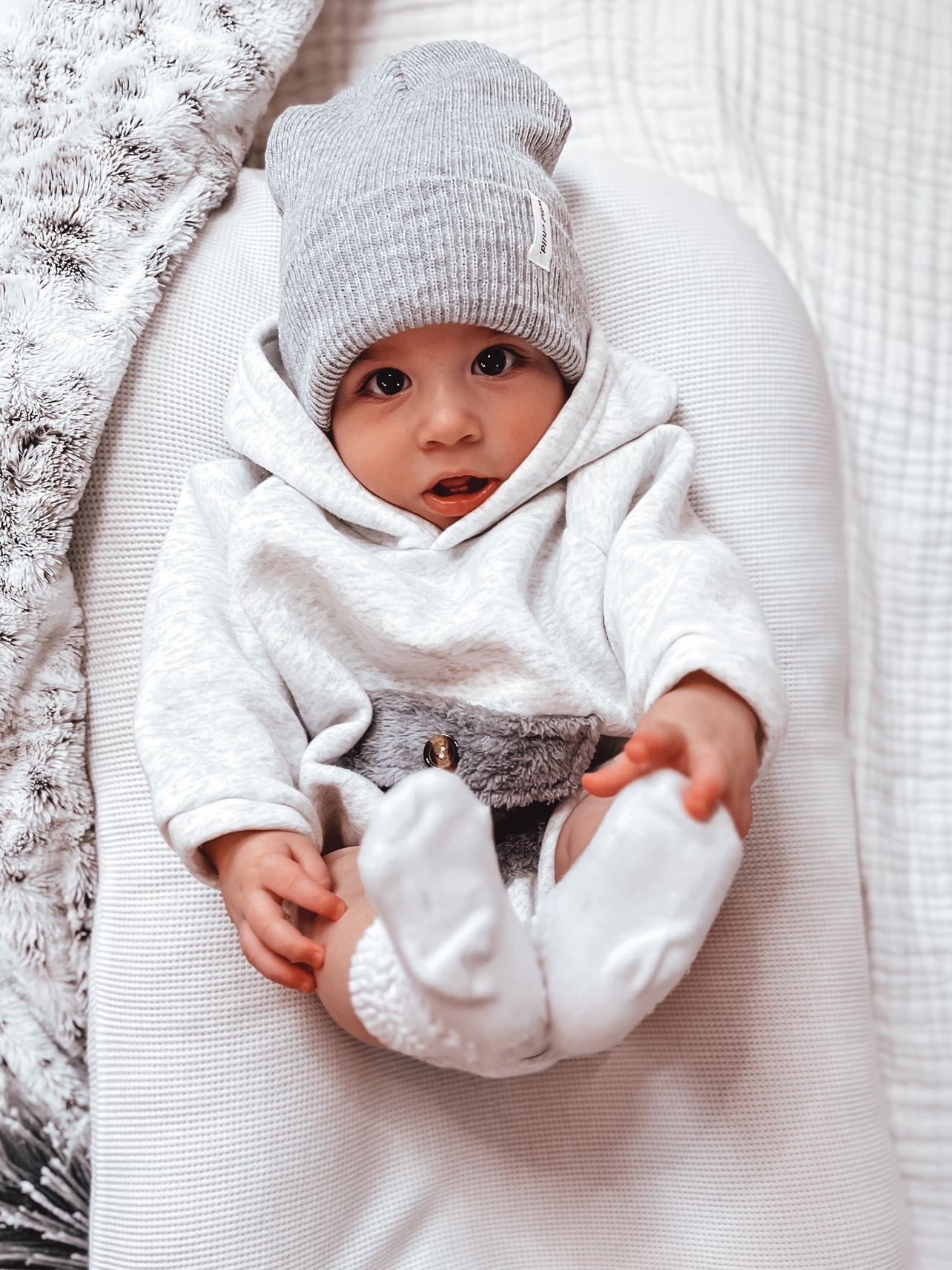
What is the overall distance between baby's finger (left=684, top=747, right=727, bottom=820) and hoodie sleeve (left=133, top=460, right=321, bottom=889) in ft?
1.00

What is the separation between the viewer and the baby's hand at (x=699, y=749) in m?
0.70

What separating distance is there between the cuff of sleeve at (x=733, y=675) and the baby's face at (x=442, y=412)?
0.82 feet

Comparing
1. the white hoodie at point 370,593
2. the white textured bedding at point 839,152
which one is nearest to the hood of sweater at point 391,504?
the white hoodie at point 370,593

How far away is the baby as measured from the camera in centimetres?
85

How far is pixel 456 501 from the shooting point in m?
0.98

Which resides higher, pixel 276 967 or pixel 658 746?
pixel 658 746

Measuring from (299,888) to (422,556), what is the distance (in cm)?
31

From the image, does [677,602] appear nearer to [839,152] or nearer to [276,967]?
[276,967]

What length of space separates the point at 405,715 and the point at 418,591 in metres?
0.10

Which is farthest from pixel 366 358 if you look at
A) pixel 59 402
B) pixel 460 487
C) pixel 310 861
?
pixel 310 861

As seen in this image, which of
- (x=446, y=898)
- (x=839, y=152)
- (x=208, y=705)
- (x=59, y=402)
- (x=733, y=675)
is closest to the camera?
(x=446, y=898)

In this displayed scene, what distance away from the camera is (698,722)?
753 mm

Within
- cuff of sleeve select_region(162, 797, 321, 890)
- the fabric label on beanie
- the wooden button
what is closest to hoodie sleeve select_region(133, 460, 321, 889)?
cuff of sleeve select_region(162, 797, 321, 890)

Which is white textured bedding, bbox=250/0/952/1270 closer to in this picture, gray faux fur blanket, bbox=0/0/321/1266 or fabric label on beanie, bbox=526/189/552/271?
gray faux fur blanket, bbox=0/0/321/1266
